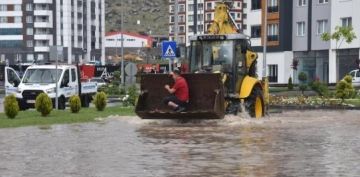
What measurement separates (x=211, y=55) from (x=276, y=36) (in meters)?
56.3

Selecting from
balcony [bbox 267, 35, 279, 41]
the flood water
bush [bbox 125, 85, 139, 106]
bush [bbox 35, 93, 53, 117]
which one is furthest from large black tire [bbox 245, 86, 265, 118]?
balcony [bbox 267, 35, 279, 41]

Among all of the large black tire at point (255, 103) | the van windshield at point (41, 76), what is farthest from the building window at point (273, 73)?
the large black tire at point (255, 103)

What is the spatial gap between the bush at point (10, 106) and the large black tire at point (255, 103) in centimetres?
749

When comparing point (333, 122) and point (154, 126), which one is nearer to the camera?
point (154, 126)

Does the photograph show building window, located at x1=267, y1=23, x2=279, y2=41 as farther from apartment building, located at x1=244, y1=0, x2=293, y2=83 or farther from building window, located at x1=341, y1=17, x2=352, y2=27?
building window, located at x1=341, y1=17, x2=352, y2=27

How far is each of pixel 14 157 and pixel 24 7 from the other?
138875 millimetres

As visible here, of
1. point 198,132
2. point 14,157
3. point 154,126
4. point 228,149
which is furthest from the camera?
point 154,126

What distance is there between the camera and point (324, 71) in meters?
77.3

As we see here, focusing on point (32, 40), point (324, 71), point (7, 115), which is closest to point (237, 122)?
point (7, 115)

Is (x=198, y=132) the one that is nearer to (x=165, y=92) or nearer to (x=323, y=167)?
(x=165, y=92)

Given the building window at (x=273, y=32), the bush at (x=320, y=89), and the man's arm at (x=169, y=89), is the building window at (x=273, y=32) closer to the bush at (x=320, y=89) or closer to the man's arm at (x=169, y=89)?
the bush at (x=320, y=89)

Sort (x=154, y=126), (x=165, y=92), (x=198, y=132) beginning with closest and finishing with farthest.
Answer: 1. (x=198, y=132)
2. (x=154, y=126)
3. (x=165, y=92)

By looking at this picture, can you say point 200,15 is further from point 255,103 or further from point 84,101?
point 255,103

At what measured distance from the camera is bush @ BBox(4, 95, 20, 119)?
85.0 ft
